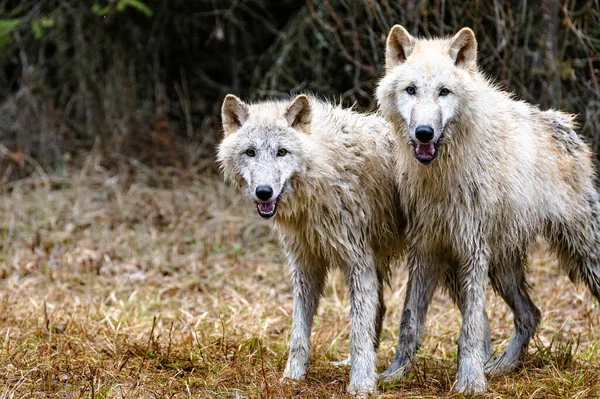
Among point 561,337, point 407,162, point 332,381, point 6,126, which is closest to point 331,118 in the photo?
point 407,162

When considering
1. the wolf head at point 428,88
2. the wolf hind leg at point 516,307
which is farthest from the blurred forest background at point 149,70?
the wolf head at point 428,88

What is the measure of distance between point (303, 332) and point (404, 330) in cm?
78

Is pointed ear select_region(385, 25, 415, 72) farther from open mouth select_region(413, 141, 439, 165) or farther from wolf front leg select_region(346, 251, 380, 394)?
wolf front leg select_region(346, 251, 380, 394)

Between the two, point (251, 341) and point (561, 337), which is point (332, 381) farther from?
point (561, 337)

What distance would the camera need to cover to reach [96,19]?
12227 millimetres

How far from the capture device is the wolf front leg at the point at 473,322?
534 centimetres

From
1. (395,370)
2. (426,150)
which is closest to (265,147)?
(426,150)

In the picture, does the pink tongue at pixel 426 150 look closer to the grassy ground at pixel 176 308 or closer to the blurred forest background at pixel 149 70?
the grassy ground at pixel 176 308

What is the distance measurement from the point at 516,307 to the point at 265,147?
8.60ft

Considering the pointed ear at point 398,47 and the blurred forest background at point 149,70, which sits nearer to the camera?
the pointed ear at point 398,47

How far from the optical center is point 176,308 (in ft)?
26.1

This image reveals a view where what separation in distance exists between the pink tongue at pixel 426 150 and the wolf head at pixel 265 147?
819mm

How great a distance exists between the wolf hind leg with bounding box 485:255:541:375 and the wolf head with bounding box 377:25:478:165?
1.59 meters

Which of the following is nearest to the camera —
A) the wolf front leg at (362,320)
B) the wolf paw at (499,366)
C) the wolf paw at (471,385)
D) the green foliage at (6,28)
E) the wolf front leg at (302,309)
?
the wolf paw at (471,385)
